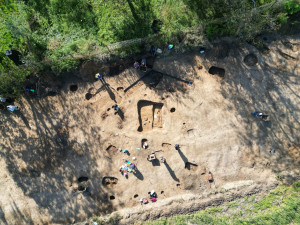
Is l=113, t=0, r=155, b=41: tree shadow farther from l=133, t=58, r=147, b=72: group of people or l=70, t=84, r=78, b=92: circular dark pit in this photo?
l=70, t=84, r=78, b=92: circular dark pit

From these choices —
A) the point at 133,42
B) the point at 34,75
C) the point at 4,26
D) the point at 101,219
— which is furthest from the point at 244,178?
the point at 4,26

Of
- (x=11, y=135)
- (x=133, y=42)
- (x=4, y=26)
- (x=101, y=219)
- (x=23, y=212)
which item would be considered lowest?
(x=101, y=219)

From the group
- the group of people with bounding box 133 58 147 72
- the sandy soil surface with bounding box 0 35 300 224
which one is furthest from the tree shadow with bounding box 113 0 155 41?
the sandy soil surface with bounding box 0 35 300 224

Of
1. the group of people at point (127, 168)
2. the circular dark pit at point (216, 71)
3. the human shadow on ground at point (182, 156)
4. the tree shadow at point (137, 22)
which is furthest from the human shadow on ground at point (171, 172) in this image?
the tree shadow at point (137, 22)

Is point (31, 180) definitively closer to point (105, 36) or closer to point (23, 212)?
point (23, 212)

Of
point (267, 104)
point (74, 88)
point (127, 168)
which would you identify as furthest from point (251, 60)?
point (74, 88)
